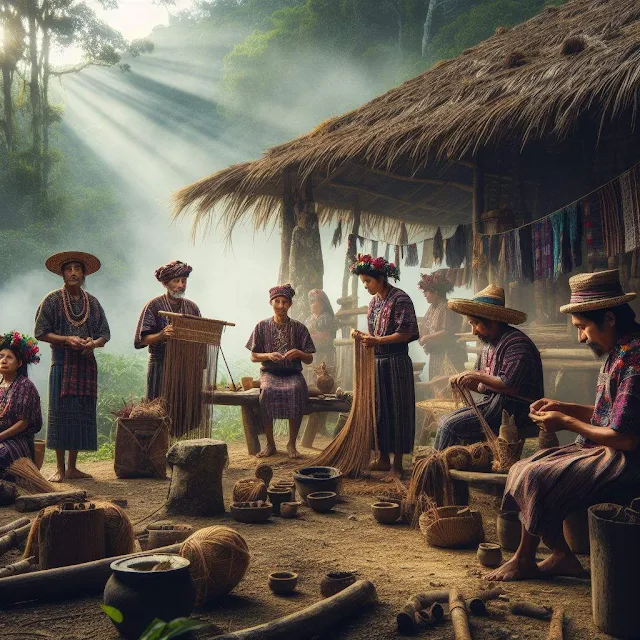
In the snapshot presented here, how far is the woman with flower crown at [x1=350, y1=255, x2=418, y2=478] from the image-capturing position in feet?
20.8

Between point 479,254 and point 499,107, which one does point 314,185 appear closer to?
point 479,254

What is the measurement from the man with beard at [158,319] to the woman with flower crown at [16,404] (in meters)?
1.24

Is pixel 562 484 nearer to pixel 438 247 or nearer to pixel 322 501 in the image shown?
pixel 322 501

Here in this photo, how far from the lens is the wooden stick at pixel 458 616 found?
2803 mm

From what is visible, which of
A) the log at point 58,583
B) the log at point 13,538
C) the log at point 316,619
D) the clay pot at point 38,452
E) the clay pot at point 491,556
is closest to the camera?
the log at point 316,619

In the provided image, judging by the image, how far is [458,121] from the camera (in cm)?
759

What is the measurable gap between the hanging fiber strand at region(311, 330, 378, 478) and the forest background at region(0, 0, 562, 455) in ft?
40.3

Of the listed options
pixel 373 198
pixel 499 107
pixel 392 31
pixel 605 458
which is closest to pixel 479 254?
pixel 499 107

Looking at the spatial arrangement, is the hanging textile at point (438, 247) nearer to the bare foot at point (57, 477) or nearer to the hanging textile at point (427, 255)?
the hanging textile at point (427, 255)

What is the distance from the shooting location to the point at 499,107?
7.26 metres

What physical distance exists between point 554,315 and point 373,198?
3.48m

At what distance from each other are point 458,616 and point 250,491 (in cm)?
250

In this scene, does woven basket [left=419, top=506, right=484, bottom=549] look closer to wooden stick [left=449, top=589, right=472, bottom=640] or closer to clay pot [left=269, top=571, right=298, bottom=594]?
wooden stick [left=449, top=589, right=472, bottom=640]

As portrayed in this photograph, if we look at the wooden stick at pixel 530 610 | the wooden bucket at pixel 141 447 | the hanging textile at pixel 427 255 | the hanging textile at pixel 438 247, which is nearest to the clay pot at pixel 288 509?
the wooden bucket at pixel 141 447
